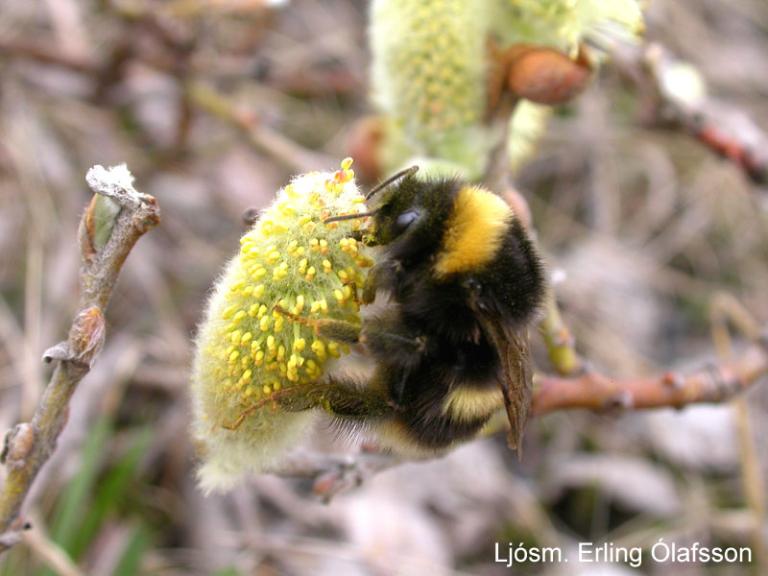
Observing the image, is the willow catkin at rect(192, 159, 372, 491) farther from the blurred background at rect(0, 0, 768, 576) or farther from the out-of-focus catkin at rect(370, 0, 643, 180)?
the blurred background at rect(0, 0, 768, 576)

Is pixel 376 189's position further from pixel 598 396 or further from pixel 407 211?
pixel 598 396

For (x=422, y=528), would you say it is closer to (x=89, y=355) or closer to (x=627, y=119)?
(x=89, y=355)

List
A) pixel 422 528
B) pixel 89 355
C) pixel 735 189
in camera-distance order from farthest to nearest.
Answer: pixel 735 189 → pixel 422 528 → pixel 89 355

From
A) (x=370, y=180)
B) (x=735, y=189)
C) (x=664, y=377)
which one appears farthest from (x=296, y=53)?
(x=664, y=377)

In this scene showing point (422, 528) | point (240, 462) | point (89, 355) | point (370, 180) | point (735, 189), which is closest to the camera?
point (89, 355)

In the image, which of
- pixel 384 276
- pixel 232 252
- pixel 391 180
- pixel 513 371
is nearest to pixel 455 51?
pixel 391 180
